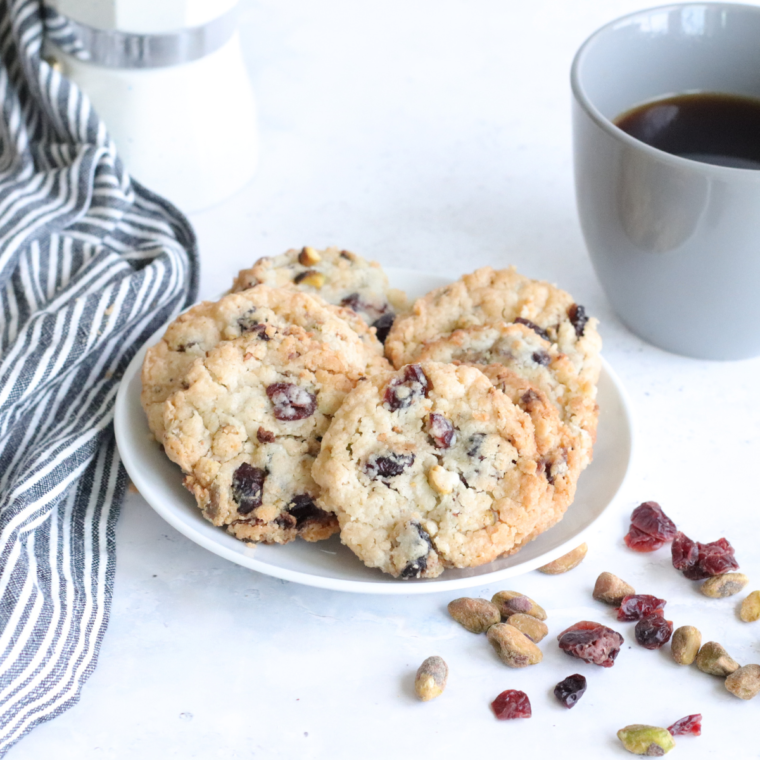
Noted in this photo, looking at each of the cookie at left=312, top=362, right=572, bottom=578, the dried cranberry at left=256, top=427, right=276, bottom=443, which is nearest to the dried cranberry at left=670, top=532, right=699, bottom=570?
the cookie at left=312, top=362, right=572, bottom=578

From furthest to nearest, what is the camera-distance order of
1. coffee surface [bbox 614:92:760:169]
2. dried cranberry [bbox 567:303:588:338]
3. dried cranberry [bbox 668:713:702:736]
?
coffee surface [bbox 614:92:760:169] → dried cranberry [bbox 567:303:588:338] → dried cranberry [bbox 668:713:702:736]

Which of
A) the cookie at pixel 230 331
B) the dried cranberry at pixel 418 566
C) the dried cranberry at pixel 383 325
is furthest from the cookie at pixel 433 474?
the dried cranberry at pixel 383 325

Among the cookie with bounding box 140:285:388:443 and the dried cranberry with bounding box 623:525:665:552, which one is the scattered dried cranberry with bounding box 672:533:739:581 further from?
the cookie with bounding box 140:285:388:443

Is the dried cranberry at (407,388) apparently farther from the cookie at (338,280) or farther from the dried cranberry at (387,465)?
the cookie at (338,280)

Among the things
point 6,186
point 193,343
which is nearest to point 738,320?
point 193,343

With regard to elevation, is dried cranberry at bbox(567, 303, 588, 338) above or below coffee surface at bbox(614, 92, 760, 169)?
below

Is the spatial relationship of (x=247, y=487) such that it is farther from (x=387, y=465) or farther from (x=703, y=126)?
(x=703, y=126)

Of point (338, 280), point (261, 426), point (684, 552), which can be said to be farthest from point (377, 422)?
point (684, 552)
